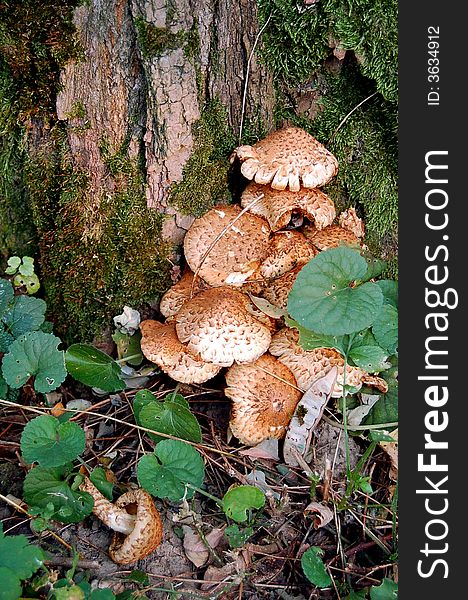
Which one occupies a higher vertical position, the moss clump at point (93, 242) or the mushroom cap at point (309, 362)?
the moss clump at point (93, 242)

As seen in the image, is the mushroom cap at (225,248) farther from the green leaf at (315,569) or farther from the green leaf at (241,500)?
the green leaf at (315,569)

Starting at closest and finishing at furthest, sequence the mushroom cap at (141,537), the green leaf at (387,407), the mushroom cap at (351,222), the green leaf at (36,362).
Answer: the mushroom cap at (141,537) < the green leaf at (36,362) < the green leaf at (387,407) < the mushroom cap at (351,222)

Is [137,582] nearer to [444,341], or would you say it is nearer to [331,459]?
[331,459]

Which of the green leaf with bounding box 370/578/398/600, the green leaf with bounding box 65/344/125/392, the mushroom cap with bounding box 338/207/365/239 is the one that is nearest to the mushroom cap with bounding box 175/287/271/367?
the green leaf with bounding box 65/344/125/392

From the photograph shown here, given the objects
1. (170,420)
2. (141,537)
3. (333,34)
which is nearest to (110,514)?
(141,537)

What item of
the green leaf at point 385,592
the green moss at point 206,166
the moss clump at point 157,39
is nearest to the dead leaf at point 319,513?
the green leaf at point 385,592

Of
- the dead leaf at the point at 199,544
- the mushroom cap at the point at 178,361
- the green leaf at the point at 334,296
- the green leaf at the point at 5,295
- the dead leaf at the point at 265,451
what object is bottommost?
the dead leaf at the point at 199,544
